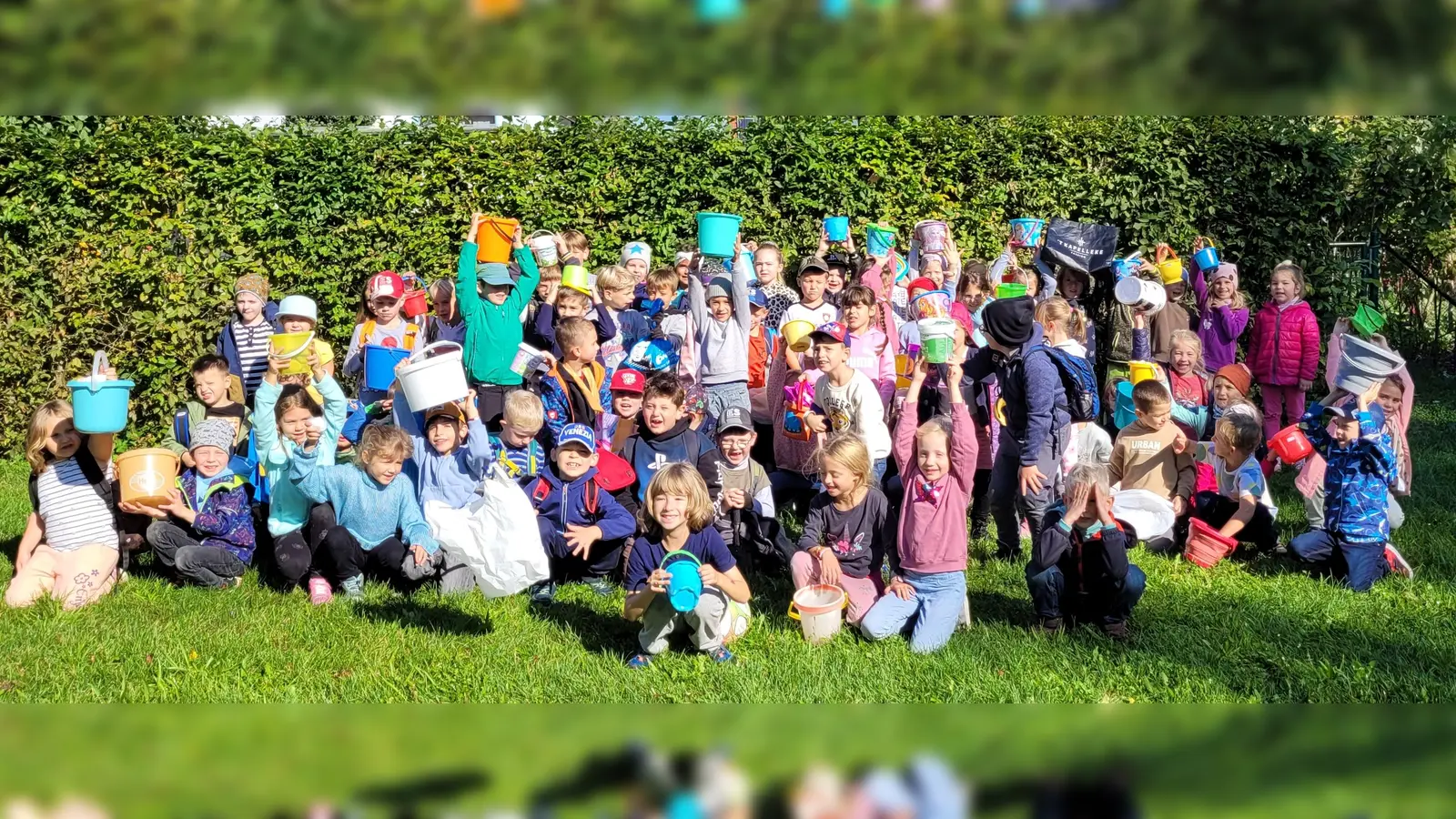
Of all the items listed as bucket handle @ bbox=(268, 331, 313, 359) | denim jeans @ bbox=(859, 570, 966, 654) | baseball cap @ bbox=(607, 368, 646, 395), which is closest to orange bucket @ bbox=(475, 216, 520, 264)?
bucket handle @ bbox=(268, 331, 313, 359)

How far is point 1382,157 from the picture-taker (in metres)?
11.8

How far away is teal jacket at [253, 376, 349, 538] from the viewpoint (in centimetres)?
654

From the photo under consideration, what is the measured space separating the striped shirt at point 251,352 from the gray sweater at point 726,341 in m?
3.19

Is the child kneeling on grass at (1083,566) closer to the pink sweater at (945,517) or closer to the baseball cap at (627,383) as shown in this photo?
the pink sweater at (945,517)

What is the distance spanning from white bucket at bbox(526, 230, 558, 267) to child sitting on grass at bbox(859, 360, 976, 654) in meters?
4.21

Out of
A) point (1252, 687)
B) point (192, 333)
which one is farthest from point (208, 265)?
point (1252, 687)

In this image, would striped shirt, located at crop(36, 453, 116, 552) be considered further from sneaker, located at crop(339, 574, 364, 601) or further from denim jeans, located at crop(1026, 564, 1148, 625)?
denim jeans, located at crop(1026, 564, 1148, 625)

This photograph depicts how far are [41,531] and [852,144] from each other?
7547mm

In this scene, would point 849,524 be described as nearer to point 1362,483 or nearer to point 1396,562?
point 1362,483

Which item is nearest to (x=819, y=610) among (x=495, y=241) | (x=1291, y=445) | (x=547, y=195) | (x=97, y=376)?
(x=1291, y=445)

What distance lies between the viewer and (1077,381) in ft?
22.2

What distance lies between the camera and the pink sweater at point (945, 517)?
19.1 ft

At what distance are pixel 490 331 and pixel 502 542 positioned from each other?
3.01 metres

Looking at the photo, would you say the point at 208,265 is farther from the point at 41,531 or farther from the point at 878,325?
the point at 878,325
